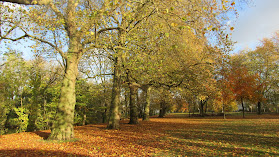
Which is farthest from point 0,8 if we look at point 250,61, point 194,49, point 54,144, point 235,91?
point 250,61

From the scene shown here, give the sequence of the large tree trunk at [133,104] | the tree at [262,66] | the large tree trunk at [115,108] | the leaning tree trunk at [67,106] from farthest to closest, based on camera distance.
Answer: the tree at [262,66], the large tree trunk at [133,104], the large tree trunk at [115,108], the leaning tree trunk at [67,106]

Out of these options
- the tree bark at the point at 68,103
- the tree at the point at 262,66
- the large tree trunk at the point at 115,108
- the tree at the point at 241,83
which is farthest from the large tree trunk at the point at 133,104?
the tree at the point at 262,66

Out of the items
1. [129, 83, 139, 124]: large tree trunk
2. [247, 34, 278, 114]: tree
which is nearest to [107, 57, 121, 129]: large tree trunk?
[129, 83, 139, 124]: large tree trunk

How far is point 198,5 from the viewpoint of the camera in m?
8.34

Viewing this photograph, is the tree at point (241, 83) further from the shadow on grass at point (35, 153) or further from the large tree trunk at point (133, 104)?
the shadow on grass at point (35, 153)

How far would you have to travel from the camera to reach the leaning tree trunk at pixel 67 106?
8.48 metres

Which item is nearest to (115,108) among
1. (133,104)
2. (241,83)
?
(133,104)

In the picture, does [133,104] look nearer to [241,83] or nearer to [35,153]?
[35,153]

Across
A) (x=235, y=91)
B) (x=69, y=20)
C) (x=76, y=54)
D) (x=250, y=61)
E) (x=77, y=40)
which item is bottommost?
(x=235, y=91)

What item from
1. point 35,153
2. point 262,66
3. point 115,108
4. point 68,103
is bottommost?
point 35,153

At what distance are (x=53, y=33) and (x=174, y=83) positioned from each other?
1016 centimetres

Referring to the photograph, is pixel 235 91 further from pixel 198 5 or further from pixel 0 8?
pixel 0 8

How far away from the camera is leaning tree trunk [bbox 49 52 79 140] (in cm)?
848

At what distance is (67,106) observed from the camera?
8773 mm
